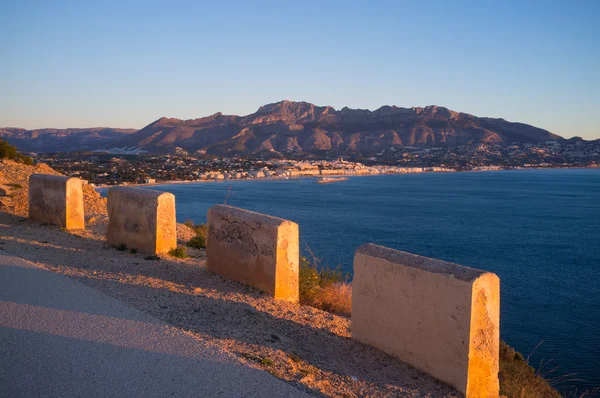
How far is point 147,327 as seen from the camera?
6332mm

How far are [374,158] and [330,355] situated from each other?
139m

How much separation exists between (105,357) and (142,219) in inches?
235

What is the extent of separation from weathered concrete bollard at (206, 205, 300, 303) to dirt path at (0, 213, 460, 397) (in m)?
0.26

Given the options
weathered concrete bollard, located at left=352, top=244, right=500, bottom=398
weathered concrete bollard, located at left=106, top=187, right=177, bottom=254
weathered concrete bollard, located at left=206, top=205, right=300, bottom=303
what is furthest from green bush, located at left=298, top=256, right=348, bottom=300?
weathered concrete bollard, located at left=352, top=244, right=500, bottom=398

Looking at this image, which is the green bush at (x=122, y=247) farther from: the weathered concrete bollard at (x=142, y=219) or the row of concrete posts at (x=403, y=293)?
the row of concrete posts at (x=403, y=293)

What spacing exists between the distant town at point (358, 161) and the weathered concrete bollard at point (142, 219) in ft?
210

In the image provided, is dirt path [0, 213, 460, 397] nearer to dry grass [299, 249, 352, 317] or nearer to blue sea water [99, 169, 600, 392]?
dry grass [299, 249, 352, 317]

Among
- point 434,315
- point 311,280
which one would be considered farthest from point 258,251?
point 434,315

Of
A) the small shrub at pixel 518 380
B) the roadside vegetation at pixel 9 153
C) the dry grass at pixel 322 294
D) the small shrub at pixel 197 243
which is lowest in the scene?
the small shrub at pixel 518 380

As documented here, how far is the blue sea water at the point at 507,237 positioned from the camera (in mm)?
16438

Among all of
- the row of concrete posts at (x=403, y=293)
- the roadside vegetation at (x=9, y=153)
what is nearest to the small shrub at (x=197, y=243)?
the row of concrete posts at (x=403, y=293)

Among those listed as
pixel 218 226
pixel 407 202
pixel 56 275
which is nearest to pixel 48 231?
pixel 56 275

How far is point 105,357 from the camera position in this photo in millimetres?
5422

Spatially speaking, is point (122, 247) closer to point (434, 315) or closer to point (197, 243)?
point (197, 243)
